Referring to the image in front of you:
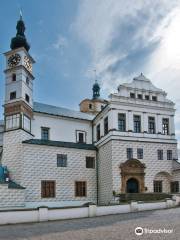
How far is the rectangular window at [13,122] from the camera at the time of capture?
105ft

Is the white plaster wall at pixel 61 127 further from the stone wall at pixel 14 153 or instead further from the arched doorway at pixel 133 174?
the arched doorway at pixel 133 174

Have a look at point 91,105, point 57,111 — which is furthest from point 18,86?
point 91,105

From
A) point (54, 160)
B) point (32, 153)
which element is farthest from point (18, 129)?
point (54, 160)

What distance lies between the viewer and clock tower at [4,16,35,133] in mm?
32688

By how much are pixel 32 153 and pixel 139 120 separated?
37.9 ft

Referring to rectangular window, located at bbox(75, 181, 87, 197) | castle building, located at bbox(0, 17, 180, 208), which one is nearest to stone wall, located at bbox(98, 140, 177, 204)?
castle building, located at bbox(0, 17, 180, 208)

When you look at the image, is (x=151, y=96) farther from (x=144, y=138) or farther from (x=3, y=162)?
(x=3, y=162)

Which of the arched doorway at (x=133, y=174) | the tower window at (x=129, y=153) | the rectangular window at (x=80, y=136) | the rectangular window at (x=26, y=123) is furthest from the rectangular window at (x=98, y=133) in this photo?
the rectangular window at (x=26, y=123)

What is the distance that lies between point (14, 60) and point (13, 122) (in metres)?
7.32

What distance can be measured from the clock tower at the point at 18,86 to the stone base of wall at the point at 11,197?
6.34m

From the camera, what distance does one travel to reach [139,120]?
113ft

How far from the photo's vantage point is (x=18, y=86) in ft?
111

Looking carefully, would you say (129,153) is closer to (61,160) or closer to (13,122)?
(61,160)

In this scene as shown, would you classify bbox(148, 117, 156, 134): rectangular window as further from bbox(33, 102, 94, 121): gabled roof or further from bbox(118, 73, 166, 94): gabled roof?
bbox(33, 102, 94, 121): gabled roof
